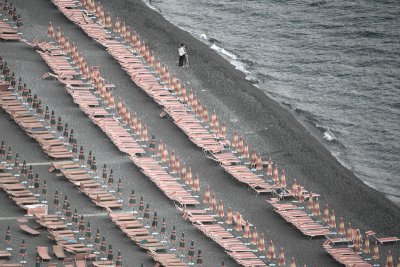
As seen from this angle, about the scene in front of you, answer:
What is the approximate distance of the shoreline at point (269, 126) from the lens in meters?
123

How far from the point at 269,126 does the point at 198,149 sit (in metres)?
8.50

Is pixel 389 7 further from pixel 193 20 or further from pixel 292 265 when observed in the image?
pixel 292 265

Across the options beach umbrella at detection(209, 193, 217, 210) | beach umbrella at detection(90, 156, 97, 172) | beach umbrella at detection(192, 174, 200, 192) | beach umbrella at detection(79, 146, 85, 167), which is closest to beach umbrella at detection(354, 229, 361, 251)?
beach umbrella at detection(209, 193, 217, 210)

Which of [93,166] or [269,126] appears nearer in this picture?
[93,166]

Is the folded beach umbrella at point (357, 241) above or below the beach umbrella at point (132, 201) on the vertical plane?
below

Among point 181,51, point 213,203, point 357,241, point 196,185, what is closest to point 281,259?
point 357,241

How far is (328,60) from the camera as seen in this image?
526 ft

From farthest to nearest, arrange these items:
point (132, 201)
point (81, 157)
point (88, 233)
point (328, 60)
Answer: point (328, 60) < point (81, 157) < point (132, 201) < point (88, 233)

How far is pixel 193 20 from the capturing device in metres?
169

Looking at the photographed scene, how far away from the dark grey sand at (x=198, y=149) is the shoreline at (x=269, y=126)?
0.23 ft

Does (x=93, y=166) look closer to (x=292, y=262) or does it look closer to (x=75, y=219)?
(x=75, y=219)

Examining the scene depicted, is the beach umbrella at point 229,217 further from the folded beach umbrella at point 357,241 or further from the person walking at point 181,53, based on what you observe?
the person walking at point 181,53

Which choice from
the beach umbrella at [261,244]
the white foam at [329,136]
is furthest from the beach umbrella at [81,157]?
the white foam at [329,136]

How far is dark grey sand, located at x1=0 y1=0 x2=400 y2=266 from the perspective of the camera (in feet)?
386
